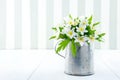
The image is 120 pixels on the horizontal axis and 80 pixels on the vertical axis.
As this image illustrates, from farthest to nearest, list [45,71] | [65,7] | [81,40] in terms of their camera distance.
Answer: [65,7] → [45,71] → [81,40]

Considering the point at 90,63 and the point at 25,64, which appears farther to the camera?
the point at 25,64

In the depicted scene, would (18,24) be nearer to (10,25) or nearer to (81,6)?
(10,25)

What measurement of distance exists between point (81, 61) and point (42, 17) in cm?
209

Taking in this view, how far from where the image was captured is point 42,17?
3.23 meters

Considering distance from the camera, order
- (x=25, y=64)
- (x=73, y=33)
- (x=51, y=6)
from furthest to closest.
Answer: (x=51, y=6), (x=25, y=64), (x=73, y=33)

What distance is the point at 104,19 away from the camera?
325 cm

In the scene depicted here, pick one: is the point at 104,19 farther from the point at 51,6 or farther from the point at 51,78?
the point at 51,78

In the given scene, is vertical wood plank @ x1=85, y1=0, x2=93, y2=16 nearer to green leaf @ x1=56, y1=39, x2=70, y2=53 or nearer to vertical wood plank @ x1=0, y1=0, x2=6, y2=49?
vertical wood plank @ x1=0, y1=0, x2=6, y2=49

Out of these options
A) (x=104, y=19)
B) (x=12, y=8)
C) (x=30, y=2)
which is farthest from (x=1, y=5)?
(x=104, y=19)

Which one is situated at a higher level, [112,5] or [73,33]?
[112,5]

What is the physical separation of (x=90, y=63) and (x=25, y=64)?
44cm

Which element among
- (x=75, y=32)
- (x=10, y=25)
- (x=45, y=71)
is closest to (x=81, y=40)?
(x=75, y=32)

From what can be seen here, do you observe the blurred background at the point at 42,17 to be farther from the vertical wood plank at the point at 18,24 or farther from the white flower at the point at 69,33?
the white flower at the point at 69,33

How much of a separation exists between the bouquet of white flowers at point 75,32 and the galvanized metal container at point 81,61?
0.08 ft
